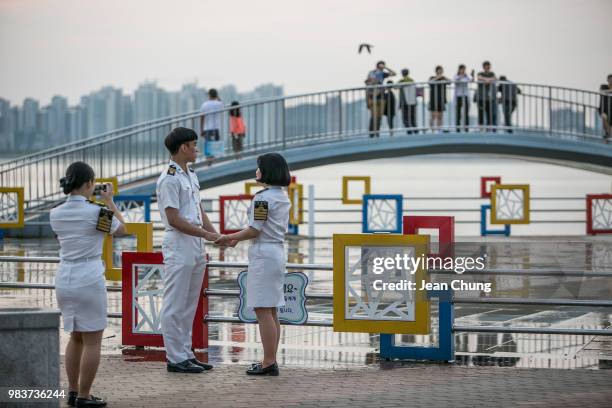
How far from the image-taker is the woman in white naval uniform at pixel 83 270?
8.05m

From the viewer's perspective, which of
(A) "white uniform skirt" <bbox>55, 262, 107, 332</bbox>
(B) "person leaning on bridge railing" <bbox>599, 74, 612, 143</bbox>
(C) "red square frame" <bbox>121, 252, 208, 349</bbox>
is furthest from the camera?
(B) "person leaning on bridge railing" <bbox>599, 74, 612, 143</bbox>

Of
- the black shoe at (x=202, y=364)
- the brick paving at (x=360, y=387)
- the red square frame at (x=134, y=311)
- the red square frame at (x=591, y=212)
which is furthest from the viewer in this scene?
the red square frame at (x=591, y=212)

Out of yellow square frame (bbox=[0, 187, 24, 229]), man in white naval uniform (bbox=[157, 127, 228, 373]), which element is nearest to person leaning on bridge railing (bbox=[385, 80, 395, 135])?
yellow square frame (bbox=[0, 187, 24, 229])

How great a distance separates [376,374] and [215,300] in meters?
5.84

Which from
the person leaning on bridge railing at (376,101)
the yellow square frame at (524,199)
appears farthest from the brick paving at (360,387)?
the person leaning on bridge railing at (376,101)

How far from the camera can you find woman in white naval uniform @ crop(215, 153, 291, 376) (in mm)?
9195

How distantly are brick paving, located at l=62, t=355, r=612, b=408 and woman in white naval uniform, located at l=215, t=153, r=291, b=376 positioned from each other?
309 mm

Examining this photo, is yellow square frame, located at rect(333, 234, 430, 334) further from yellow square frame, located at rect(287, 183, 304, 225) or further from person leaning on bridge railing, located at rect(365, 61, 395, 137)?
person leaning on bridge railing, located at rect(365, 61, 395, 137)

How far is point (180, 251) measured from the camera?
9.30 m

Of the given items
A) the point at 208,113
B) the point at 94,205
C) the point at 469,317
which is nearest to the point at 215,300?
the point at 469,317

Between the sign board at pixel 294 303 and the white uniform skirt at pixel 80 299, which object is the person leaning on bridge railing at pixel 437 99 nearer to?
the sign board at pixel 294 303

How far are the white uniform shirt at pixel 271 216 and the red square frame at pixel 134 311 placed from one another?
128 cm

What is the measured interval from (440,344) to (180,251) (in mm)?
2247

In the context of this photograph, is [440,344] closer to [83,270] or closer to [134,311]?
[134,311]
